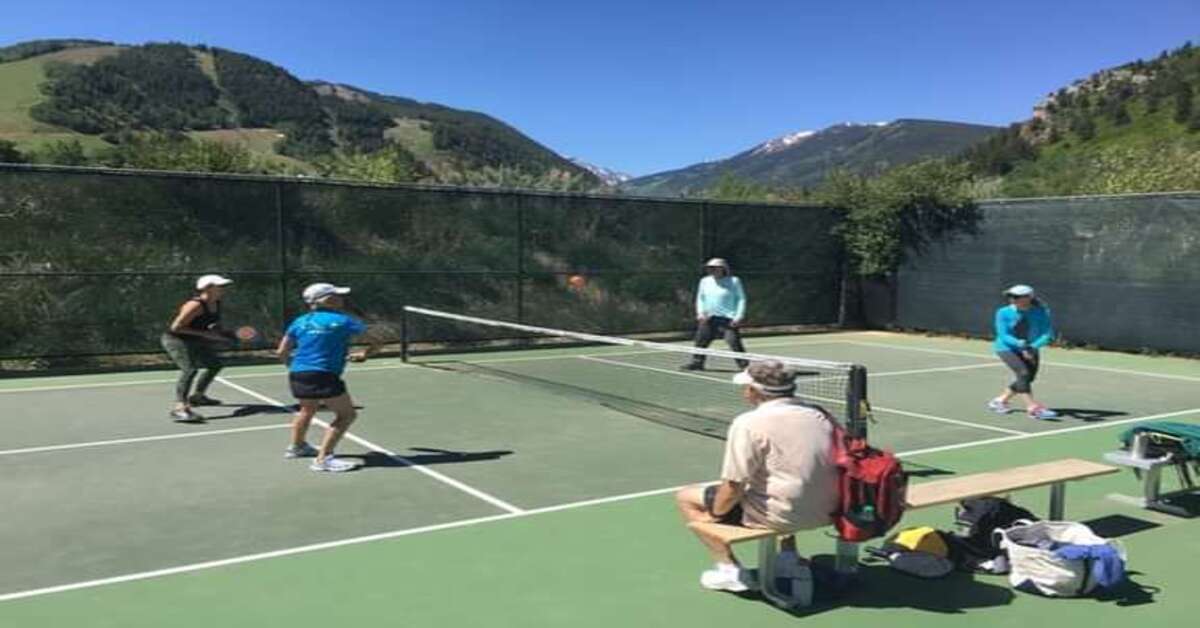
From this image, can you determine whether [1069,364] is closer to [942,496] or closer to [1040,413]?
[1040,413]

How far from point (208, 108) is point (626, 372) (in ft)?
380

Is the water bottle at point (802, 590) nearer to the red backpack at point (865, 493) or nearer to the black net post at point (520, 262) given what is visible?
the red backpack at point (865, 493)

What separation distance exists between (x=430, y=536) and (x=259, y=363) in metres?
9.41

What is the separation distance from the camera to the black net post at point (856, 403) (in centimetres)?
654

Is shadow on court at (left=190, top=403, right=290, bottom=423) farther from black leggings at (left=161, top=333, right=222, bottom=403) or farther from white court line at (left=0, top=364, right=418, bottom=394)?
white court line at (left=0, top=364, right=418, bottom=394)

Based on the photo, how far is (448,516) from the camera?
6.44 metres

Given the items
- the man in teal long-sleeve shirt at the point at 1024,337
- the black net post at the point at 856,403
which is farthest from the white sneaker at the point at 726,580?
the man in teal long-sleeve shirt at the point at 1024,337

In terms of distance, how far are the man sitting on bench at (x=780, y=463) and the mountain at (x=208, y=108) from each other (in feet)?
266

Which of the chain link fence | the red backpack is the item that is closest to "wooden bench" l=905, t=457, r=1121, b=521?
the red backpack

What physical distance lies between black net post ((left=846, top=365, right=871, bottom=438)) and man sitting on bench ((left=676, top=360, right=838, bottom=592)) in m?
1.90

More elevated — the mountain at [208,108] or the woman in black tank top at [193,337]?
the mountain at [208,108]

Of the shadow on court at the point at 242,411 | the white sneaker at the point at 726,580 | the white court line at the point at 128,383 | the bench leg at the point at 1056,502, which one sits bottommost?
the white court line at the point at 128,383

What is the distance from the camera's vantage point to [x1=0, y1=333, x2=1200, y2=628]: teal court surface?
483 centimetres

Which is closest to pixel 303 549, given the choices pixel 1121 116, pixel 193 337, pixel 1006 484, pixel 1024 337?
pixel 1006 484
